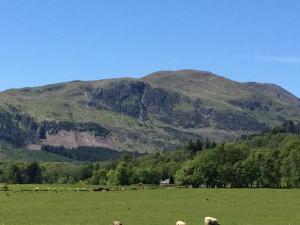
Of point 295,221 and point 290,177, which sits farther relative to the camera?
point 290,177

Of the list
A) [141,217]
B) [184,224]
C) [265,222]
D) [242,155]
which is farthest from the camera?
[242,155]

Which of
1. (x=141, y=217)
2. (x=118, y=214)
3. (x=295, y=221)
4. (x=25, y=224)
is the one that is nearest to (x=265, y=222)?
(x=295, y=221)

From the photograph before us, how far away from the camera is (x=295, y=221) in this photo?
51.2 m

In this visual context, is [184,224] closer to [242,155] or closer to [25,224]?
[25,224]

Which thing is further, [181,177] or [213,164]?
[181,177]

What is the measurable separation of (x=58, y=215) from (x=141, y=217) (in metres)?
9.32

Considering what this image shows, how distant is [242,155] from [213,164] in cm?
1565

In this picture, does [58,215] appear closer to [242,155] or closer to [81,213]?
[81,213]

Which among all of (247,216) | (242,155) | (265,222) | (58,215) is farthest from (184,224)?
(242,155)

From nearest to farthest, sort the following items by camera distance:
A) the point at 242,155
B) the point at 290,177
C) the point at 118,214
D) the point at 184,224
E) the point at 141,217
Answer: the point at 184,224 → the point at 141,217 → the point at 118,214 → the point at 290,177 → the point at 242,155

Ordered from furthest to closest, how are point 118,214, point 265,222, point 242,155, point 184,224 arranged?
point 242,155 < point 118,214 < point 265,222 < point 184,224

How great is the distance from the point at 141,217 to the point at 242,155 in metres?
134

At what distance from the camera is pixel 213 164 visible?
→ 6959 inches

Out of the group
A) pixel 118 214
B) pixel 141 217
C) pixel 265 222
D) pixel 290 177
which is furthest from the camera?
pixel 290 177
